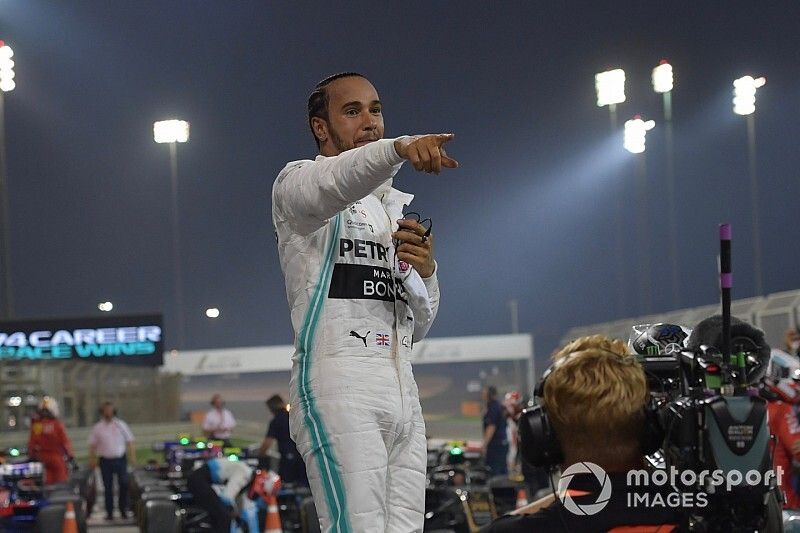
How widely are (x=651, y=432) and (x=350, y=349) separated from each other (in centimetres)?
101

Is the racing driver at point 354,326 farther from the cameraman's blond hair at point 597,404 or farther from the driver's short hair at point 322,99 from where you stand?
the cameraman's blond hair at point 597,404

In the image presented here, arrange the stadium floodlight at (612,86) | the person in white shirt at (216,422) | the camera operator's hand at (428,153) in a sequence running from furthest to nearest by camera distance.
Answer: the stadium floodlight at (612,86), the person in white shirt at (216,422), the camera operator's hand at (428,153)

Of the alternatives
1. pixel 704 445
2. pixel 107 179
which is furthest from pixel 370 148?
pixel 107 179

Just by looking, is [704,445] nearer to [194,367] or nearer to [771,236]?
[194,367]

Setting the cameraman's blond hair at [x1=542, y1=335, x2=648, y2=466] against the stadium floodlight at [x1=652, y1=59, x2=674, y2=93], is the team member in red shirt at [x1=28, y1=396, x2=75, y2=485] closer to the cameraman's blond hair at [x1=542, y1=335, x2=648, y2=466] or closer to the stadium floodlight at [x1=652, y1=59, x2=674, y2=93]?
the stadium floodlight at [x1=652, y1=59, x2=674, y2=93]

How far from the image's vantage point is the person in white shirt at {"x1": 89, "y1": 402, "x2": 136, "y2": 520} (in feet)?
51.8

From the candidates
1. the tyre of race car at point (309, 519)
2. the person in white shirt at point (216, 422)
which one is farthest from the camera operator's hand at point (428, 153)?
the person in white shirt at point (216, 422)

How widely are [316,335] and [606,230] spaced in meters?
42.8

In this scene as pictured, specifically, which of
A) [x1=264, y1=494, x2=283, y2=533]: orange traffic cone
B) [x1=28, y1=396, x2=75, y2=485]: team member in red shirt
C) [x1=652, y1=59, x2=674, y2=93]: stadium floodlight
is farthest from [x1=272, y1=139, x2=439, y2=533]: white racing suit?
[x1=652, y1=59, x2=674, y2=93]: stadium floodlight

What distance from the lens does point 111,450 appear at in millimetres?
15938

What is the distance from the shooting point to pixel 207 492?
9641mm

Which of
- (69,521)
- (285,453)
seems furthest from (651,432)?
(285,453)

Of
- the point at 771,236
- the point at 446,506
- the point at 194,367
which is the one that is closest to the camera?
the point at 446,506

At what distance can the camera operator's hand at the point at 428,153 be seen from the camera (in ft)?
8.70
